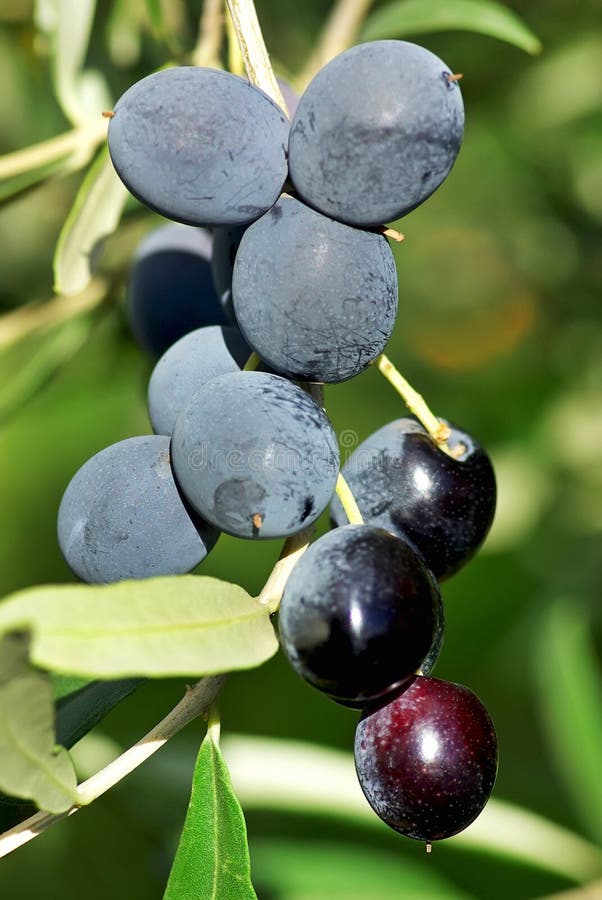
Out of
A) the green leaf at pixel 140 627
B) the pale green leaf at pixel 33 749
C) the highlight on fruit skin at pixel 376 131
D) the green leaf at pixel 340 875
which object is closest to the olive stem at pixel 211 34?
the highlight on fruit skin at pixel 376 131

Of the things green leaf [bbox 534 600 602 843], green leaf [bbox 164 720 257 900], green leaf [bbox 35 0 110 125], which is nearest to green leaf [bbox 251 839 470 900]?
green leaf [bbox 534 600 602 843]

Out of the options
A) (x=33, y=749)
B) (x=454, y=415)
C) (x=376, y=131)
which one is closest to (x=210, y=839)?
(x=33, y=749)

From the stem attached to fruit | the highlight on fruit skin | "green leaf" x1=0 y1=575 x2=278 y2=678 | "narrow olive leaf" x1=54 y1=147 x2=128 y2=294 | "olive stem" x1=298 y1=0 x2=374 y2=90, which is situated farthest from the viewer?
"olive stem" x1=298 y1=0 x2=374 y2=90

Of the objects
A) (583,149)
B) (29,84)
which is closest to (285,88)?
(29,84)

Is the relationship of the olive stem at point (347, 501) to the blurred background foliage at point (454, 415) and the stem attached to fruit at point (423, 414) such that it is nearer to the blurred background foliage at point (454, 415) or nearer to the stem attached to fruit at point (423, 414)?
the stem attached to fruit at point (423, 414)

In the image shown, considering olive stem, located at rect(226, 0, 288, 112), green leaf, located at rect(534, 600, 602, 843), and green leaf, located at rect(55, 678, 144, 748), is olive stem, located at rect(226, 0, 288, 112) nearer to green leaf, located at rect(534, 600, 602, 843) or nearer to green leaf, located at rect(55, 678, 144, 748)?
green leaf, located at rect(55, 678, 144, 748)

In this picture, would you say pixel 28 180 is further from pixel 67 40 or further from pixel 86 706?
pixel 86 706
